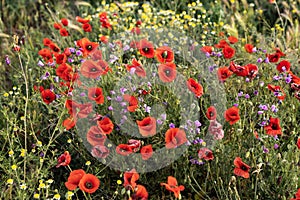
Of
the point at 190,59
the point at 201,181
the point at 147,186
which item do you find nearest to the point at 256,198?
the point at 201,181

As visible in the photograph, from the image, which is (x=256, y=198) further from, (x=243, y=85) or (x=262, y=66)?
(x=262, y=66)

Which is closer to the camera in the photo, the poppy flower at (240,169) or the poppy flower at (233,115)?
the poppy flower at (240,169)

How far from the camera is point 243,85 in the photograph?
3.49m

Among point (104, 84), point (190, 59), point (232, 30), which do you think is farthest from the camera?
point (232, 30)

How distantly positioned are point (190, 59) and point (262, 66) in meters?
0.60

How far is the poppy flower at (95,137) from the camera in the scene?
268 centimetres

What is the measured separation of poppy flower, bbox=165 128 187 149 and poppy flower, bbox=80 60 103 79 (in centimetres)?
61

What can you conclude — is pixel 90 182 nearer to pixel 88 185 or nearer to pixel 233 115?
pixel 88 185

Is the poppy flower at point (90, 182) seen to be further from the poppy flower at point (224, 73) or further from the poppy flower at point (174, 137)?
the poppy flower at point (224, 73)

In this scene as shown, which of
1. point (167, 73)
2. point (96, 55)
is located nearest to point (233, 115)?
point (167, 73)

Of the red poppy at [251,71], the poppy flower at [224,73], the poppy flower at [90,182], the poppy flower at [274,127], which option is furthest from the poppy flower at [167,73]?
the poppy flower at [90,182]

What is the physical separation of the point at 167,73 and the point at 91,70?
457 mm

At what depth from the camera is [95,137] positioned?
8.96 feet

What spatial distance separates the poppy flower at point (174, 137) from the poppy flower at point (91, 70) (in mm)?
607
